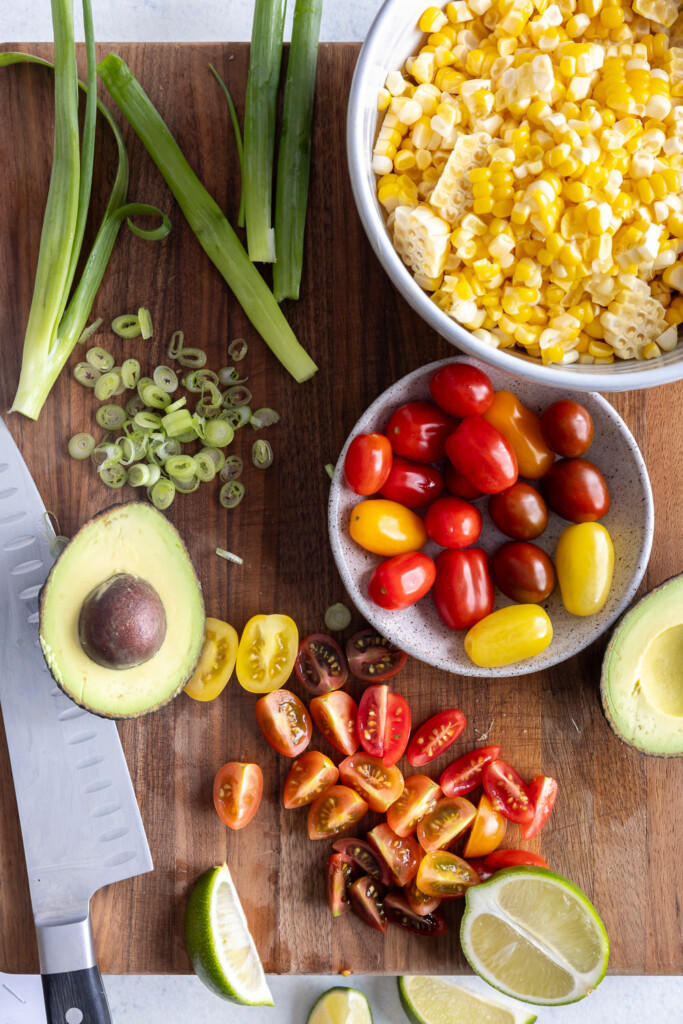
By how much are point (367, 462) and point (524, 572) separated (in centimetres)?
34

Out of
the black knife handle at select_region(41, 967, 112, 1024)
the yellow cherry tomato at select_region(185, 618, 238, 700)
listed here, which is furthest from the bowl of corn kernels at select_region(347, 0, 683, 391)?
the black knife handle at select_region(41, 967, 112, 1024)

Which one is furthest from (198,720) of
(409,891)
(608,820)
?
(608,820)

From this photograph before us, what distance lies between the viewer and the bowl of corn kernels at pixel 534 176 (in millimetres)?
1188

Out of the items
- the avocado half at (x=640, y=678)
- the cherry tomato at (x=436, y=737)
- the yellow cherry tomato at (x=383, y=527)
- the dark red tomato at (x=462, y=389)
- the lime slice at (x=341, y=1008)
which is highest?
the dark red tomato at (x=462, y=389)

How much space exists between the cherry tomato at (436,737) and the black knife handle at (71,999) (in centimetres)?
72

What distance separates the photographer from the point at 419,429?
56.2 inches

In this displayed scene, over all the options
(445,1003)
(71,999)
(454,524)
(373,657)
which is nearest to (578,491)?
(454,524)

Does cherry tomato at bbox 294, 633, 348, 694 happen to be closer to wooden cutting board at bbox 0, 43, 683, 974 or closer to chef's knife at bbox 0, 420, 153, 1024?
wooden cutting board at bbox 0, 43, 683, 974

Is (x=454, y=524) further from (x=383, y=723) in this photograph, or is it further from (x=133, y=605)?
(x=133, y=605)

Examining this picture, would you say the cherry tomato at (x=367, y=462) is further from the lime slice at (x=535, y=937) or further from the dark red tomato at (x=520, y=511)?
the lime slice at (x=535, y=937)

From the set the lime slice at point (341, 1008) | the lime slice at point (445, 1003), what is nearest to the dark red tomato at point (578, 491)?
the lime slice at point (445, 1003)

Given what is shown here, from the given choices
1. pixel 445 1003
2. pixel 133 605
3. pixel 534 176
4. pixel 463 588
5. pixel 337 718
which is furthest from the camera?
pixel 445 1003

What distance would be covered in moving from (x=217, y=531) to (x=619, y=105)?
982 mm

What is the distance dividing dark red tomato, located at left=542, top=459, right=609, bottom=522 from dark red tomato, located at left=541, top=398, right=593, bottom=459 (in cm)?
3
